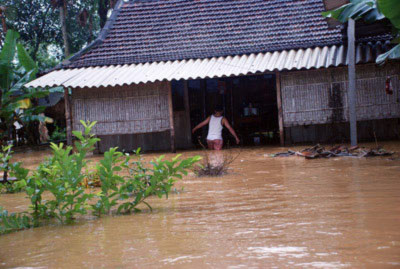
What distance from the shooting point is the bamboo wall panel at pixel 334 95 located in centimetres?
1031

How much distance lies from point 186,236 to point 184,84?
9782mm

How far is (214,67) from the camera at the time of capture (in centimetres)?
1090

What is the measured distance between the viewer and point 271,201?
4316 millimetres

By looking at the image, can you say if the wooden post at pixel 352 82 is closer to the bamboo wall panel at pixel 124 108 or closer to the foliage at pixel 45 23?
the bamboo wall panel at pixel 124 108

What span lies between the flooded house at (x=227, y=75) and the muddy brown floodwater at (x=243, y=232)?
554 cm

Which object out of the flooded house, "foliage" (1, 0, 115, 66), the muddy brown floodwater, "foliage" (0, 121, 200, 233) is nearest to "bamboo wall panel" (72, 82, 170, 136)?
the flooded house

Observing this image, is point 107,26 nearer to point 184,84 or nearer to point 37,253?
point 184,84

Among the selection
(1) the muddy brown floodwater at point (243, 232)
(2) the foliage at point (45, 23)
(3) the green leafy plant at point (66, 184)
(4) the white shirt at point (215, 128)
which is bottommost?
(1) the muddy brown floodwater at point (243, 232)

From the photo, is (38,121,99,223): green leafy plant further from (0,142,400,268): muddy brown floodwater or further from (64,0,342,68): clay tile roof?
(64,0,342,68): clay tile roof

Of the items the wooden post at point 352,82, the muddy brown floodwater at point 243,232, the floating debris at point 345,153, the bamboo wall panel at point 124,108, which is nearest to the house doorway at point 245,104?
the bamboo wall panel at point 124,108

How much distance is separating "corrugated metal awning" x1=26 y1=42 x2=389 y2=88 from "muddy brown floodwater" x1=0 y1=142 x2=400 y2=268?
5.24 m

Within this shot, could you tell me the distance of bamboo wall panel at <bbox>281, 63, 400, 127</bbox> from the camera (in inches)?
406

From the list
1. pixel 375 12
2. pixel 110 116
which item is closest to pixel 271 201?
pixel 375 12

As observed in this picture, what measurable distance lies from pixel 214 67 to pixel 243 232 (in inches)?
314
